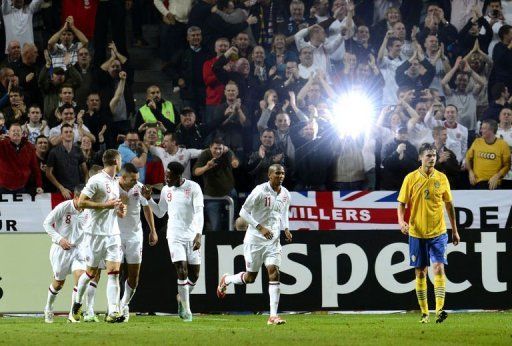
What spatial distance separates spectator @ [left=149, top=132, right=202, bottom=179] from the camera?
2012cm

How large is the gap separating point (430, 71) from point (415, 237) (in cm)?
832

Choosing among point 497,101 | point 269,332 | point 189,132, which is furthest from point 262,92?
point 269,332

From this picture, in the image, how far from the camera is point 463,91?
74.6 ft

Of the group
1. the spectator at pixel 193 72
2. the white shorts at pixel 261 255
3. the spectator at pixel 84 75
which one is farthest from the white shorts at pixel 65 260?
the spectator at pixel 193 72

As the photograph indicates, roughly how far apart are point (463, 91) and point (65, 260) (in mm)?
9961

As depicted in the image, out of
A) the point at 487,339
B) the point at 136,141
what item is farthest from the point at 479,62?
the point at 487,339

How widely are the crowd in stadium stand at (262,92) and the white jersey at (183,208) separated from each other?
341cm

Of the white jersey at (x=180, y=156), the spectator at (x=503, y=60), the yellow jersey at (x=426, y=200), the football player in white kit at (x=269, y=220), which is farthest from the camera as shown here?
the spectator at (x=503, y=60)

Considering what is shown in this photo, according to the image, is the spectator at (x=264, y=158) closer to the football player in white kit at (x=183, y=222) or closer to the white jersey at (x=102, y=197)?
the football player in white kit at (x=183, y=222)

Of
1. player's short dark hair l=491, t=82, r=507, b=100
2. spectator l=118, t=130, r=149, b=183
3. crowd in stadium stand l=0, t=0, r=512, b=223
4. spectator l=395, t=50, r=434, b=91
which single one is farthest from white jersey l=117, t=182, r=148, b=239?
player's short dark hair l=491, t=82, r=507, b=100

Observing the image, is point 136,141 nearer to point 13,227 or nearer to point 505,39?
point 13,227

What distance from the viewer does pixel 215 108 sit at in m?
21.8

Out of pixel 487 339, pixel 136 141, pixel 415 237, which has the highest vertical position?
pixel 136 141

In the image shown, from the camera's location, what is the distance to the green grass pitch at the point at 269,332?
12.2 m
